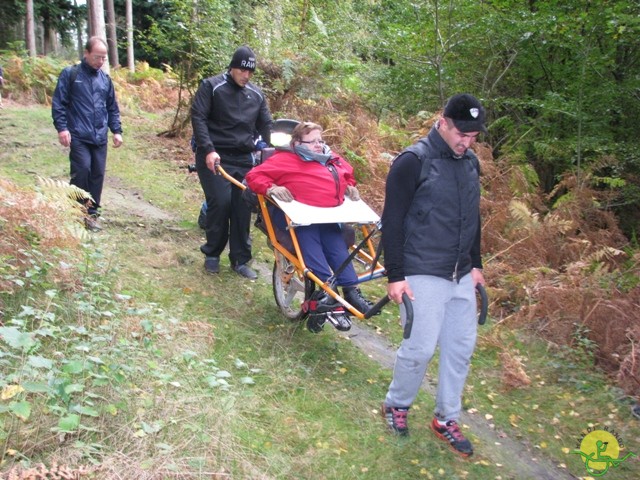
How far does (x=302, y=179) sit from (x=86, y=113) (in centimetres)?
299

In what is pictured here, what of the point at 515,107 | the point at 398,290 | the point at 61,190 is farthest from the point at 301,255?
the point at 515,107

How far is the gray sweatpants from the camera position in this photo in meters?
3.59

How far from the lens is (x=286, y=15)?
14.1 meters

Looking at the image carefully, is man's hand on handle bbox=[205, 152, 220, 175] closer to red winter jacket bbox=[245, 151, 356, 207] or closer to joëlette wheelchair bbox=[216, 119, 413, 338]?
joëlette wheelchair bbox=[216, 119, 413, 338]

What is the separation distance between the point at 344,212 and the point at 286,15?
10556 mm

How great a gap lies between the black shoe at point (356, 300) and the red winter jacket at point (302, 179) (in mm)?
785

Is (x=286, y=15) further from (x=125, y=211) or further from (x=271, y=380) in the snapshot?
(x=271, y=380)

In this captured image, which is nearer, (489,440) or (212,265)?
(489,440)

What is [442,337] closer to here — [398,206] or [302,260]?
[398,206]

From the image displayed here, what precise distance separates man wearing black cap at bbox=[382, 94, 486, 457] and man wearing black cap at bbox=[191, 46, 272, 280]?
2.80 meters

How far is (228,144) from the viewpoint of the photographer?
621 centimetres

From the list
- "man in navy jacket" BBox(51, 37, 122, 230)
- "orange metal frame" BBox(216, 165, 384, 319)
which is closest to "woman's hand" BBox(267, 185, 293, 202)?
"orange metal frame" BBox(216, 165, 384, 319)

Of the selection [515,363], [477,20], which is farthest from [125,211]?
[477,20]

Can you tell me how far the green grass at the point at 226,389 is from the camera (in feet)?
9.37
